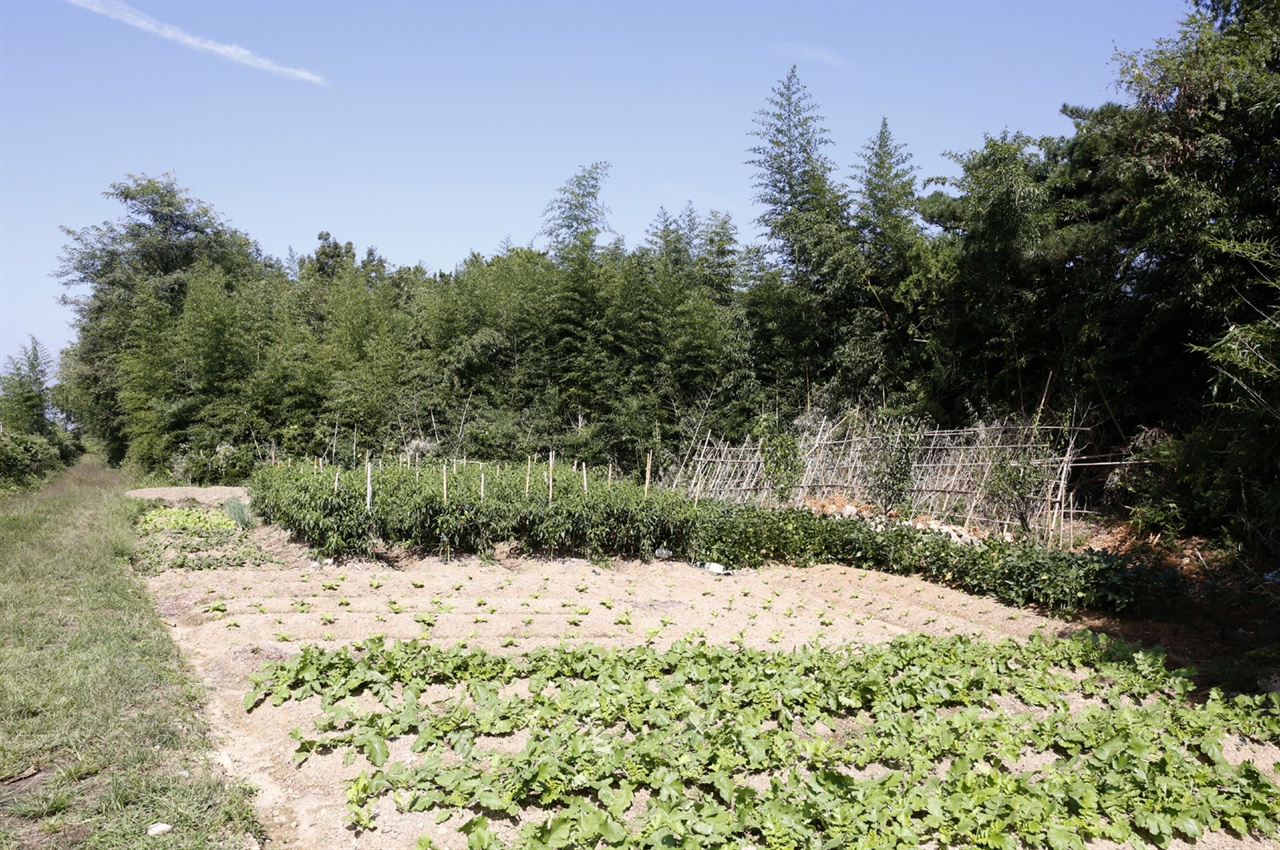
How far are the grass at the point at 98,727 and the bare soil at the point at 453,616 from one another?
0.54 feet

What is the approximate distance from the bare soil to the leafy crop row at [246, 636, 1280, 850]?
15 cm

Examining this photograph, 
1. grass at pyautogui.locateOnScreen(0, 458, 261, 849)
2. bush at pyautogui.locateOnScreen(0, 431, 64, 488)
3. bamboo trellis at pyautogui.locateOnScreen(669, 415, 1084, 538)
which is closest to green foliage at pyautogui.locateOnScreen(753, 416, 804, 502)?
bamboo trellis at pyautogui.locateOnScreen(669, 415, 1084, 538)

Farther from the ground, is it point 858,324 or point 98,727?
point 858,324

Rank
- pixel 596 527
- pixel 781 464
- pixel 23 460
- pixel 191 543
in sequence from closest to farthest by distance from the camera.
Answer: pixel 596 527 < pixel 191 543 < pixel 781 464 < pixel 23 460

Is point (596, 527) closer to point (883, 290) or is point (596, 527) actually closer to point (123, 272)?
point (883, 290)

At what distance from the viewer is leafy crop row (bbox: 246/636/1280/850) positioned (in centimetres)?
257

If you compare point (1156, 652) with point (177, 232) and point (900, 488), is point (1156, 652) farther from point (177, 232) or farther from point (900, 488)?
point (177, 232)

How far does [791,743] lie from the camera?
3143 millimetres

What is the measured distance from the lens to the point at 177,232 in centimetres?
1983

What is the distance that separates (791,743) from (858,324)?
715cm

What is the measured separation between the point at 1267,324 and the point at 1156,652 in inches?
85.7

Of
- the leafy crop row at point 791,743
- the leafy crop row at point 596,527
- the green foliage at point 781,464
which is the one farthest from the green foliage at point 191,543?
the green foliage at point 781,464

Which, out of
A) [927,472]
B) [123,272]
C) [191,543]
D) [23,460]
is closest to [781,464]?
[927,472]

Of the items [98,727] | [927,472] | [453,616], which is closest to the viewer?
[98,727]
